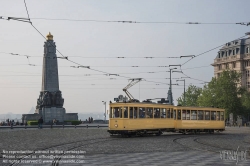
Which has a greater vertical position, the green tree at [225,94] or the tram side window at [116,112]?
the green tree at [225,94]

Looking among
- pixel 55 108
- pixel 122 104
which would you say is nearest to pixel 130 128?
pixel 122 104

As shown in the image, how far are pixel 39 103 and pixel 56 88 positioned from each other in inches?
186

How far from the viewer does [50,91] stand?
69500mm

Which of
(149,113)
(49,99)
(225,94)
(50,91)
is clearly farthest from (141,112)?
(225,94)

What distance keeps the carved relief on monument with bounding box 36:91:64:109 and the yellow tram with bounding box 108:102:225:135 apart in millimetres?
32592

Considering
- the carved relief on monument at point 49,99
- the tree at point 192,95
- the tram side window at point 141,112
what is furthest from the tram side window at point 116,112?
the tree at point 192,95

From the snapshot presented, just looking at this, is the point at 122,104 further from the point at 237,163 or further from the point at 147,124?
the point at 237,163

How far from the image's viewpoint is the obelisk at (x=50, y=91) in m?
66.9

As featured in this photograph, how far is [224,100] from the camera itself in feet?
268

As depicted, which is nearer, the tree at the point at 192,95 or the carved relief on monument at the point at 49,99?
the carved relief on monument at the point at 49,99

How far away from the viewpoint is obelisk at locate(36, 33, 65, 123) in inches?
2633

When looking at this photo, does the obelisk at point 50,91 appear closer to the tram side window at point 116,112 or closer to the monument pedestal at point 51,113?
the monument pedestal at point 51,113

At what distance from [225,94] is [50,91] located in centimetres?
3149

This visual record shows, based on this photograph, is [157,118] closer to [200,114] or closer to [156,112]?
[156,112]
